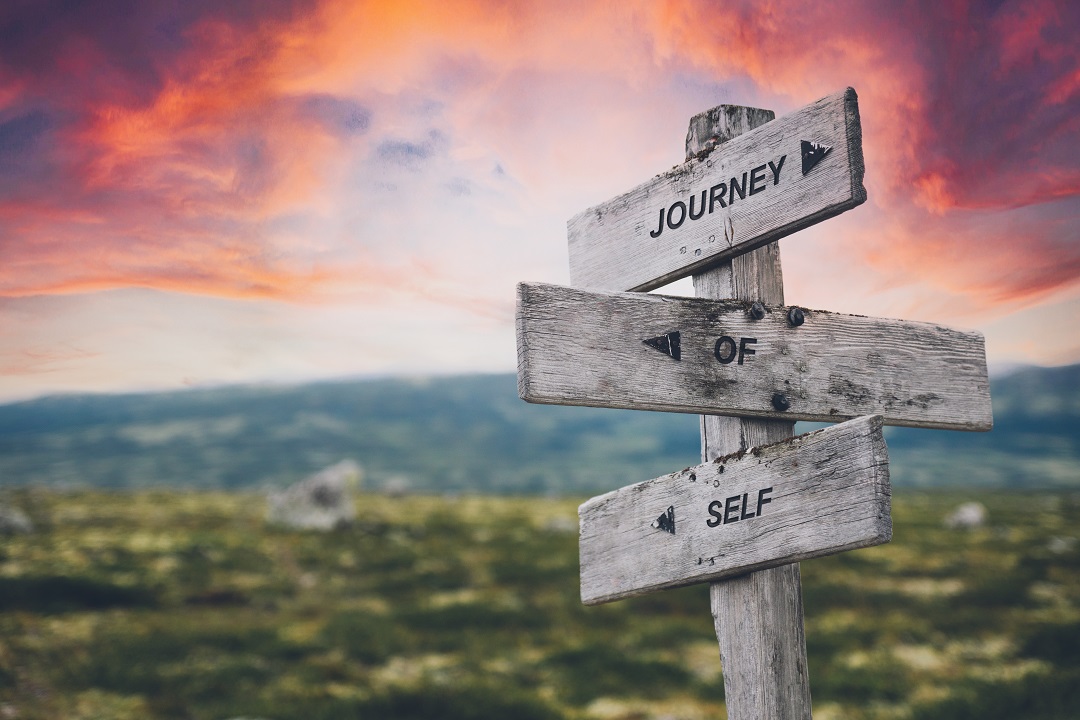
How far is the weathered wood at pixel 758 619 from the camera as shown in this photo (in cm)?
331

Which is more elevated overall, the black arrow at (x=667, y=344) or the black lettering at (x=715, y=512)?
the black arrow at (x=667, y=344)

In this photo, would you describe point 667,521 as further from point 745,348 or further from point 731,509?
point 745,348

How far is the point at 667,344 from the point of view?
3195 mm

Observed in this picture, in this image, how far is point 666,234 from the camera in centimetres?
377

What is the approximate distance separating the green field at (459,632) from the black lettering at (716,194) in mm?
7385

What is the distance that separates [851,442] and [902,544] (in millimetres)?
19221

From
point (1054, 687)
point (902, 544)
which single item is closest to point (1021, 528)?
point (902, 544)

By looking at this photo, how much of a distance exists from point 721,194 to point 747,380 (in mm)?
957

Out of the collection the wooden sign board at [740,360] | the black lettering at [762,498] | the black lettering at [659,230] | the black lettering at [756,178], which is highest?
the black lettering at [756,178]

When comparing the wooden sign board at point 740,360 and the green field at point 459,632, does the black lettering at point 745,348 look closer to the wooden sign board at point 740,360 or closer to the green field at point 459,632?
the wooden sign board at point 740,360

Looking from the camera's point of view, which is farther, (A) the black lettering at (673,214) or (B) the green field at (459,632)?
(B) the green field at (459,632)

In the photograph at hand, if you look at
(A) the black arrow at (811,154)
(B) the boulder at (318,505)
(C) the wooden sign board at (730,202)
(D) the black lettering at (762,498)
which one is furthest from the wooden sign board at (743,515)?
(B) the boulder at (318,505)

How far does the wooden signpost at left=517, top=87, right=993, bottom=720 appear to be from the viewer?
296cm

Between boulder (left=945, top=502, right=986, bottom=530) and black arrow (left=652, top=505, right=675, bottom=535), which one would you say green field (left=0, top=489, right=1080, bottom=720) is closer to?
boulder (left=945, top=502, right=986, bottom=530)
